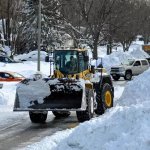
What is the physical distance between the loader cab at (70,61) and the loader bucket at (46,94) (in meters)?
1.78

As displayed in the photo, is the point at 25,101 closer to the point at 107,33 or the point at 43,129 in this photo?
the point at 43,129

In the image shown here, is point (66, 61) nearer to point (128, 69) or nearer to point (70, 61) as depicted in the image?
point (70, 61)

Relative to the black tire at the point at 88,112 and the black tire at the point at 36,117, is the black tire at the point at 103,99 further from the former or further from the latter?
the black tire at the point at 36,117

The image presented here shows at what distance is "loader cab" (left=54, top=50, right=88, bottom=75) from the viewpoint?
18250 mm

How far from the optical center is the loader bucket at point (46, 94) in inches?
646

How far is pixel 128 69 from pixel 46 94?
2904 cm

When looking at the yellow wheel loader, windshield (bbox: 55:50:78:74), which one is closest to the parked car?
windshield (bbox: 55:50:78:74)

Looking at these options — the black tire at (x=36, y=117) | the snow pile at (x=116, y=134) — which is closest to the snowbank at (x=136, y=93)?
the black tire at (x=36, y=117)

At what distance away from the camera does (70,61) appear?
60.5 ft

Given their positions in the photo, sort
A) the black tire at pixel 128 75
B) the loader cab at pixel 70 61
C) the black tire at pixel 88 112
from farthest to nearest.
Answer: the black tire at pixel 128 75 → the loader cab at pixel 70 61 → the black tire at pixel 88 112

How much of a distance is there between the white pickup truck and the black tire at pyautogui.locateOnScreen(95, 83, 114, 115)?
24938mm

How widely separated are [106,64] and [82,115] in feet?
128

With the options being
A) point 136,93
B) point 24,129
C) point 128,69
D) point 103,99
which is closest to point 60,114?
point 103,99

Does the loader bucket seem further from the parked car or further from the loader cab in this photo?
the parked car
